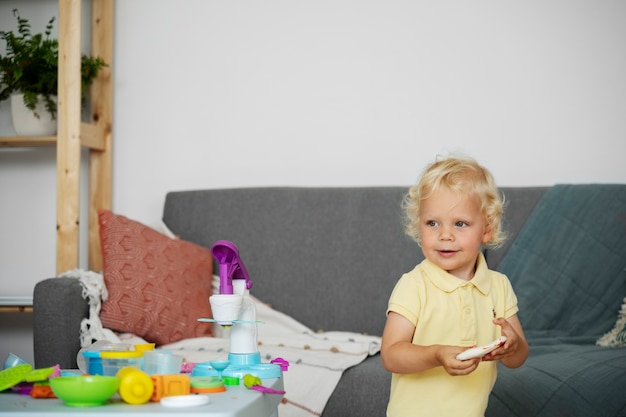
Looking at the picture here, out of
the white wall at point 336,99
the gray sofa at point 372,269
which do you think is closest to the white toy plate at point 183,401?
the gray sofa at point 372,269

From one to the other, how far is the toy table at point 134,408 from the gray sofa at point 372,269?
2.94 feet

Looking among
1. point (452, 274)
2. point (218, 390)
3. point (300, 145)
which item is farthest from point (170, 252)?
point (218, 390)

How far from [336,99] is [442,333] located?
168cm

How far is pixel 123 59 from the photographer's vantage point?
10.3 ft

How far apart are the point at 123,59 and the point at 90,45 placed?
15 cm

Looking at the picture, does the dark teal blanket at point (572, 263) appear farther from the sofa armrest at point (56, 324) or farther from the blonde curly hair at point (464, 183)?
the sofa armrest at point (56, 324)

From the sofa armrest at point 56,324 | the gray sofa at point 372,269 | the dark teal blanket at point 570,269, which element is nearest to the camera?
the gray sofa at point 372,269

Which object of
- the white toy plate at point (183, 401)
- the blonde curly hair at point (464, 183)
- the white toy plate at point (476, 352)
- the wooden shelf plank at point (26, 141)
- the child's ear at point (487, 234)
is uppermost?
the wooden shelf plank at point (26, 141)

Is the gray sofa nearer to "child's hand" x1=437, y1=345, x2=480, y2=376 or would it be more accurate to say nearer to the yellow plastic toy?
"child's hand" x1=437, y1=345, x2=480, y2=376

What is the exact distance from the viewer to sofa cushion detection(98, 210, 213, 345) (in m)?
2.29

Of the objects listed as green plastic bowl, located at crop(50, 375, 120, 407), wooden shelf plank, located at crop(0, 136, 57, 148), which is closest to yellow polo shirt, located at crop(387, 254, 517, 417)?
green plastic bowl, located at crop(50, 375, 120, 407)

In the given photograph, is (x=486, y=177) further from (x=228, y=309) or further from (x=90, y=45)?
(x=90, y=45)

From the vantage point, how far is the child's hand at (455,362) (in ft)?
3.94

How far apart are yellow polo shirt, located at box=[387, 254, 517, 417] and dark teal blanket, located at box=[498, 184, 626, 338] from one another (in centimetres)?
92
